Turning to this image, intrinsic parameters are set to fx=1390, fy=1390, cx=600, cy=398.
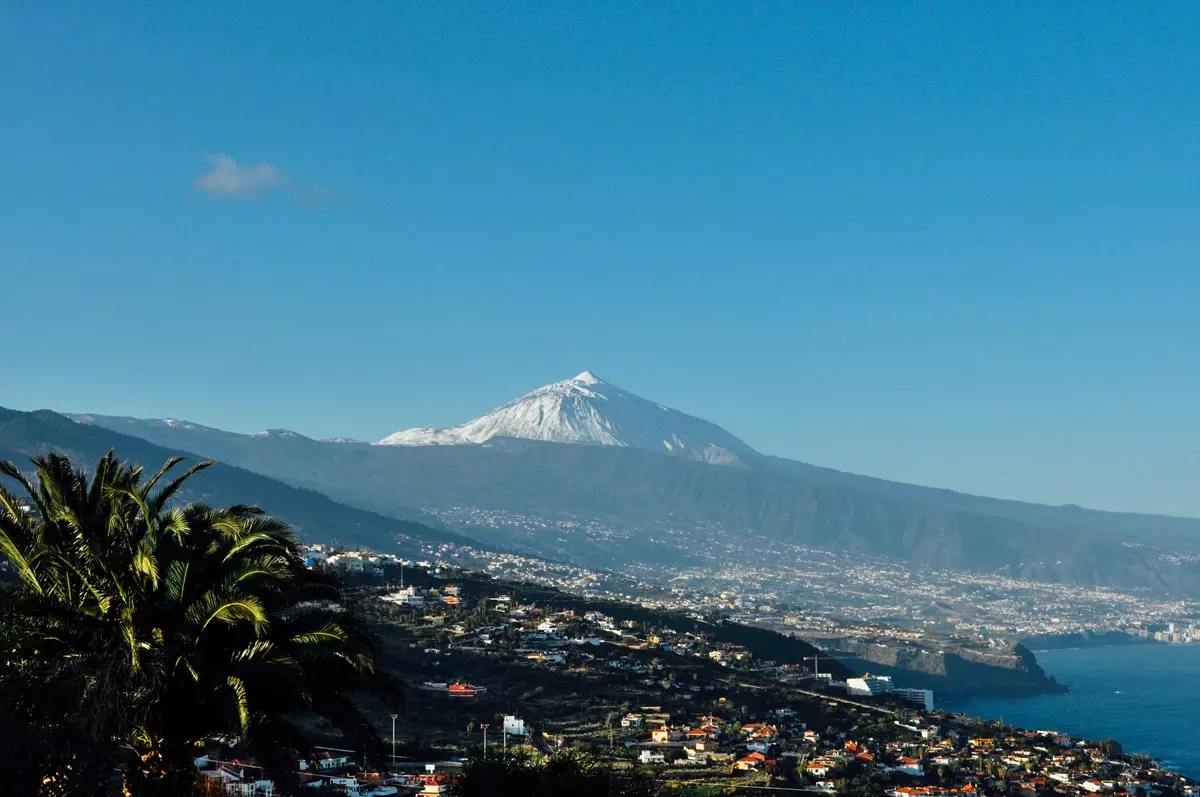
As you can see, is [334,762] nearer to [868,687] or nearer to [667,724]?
[667,724]

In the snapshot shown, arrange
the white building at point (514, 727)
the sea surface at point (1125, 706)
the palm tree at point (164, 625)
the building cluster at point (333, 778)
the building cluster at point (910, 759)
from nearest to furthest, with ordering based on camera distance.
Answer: the palm tree at point (164, 625) → the building cluster at point (333, 778) → the building cluster at point (910, 759) → the white building at point (514, 727) → the sea surface at point (1125, 706)

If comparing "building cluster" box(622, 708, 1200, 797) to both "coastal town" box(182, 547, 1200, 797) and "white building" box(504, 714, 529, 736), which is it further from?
"white building" box(504, 714, 529, 736)

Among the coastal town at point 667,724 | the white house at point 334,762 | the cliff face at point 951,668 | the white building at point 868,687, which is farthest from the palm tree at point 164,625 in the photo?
the cliff face at point 951,668

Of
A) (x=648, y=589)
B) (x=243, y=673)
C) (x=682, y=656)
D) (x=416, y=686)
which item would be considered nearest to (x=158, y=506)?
(x=243, y=673)

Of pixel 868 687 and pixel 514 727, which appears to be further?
pixel 868 687

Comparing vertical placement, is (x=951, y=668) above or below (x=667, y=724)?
below

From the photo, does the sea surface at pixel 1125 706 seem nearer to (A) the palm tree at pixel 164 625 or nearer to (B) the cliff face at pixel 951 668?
(B) the cliff face at pixel 951 668

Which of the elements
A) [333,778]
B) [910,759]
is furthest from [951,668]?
[333,778]
